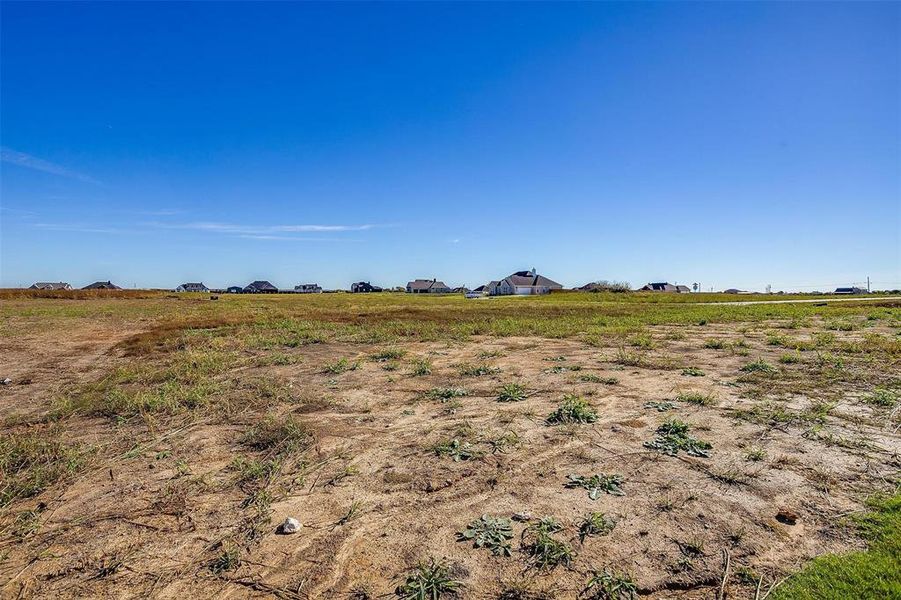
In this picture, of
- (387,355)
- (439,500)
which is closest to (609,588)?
(439,500)

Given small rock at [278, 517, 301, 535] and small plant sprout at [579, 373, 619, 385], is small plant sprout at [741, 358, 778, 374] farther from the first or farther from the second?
small rock at [278, 517, 301, 535]

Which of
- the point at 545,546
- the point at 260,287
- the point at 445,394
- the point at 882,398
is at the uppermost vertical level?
the point at 260,287

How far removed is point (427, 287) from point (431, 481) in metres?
143

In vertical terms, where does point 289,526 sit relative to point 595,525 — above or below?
below

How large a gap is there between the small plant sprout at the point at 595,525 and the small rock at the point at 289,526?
250 cm

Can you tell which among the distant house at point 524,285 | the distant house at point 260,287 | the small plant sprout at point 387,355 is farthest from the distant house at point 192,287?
the small plant sprout at point 387,355

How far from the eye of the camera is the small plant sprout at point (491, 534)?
11.2ft

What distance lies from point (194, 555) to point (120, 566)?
0.54m

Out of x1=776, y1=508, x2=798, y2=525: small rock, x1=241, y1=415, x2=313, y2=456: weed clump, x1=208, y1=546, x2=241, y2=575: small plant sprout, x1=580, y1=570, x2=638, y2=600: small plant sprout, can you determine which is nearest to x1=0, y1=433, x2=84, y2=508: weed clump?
x1=241, y1=415, x2=313, y2=456: weed clump

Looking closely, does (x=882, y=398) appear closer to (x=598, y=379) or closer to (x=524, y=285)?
(x=598, y=379)

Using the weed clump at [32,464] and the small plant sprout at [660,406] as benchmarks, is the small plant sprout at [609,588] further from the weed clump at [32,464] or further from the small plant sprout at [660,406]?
the weed clump at [32,464]

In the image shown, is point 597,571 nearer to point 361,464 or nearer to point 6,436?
point 361,464

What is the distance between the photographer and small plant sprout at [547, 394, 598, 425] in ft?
20.7

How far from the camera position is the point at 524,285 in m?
108
